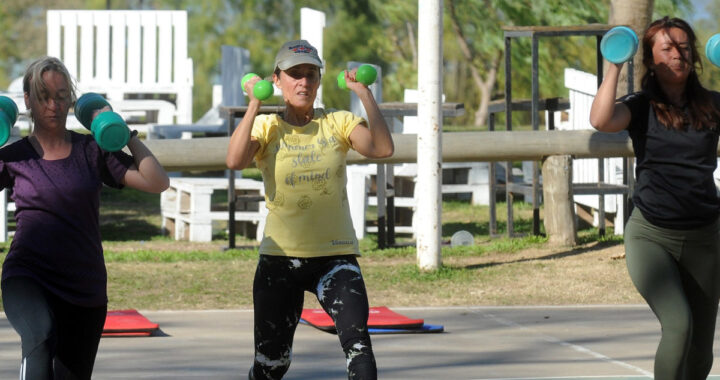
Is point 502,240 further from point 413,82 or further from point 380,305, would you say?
point 413,82

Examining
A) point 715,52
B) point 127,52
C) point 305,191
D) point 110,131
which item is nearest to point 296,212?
point 305,191

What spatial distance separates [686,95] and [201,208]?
8.81 metres

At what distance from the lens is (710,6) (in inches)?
2827

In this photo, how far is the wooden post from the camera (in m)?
12.0

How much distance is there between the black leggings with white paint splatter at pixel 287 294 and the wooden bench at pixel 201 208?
300 inches

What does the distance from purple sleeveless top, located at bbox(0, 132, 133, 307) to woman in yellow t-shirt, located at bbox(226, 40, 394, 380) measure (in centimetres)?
85

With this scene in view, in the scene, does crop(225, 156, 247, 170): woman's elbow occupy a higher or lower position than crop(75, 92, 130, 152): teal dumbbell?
lower

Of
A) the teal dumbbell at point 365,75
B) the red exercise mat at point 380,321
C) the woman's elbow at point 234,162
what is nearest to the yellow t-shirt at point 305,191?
the woman's elbow at point 234,162

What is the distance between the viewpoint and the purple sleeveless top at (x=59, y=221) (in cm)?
485

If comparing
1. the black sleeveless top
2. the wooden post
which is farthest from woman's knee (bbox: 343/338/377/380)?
the wooden post

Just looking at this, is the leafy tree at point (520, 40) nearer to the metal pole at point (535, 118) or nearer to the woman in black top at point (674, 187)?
the metal pole at point (535, 118)

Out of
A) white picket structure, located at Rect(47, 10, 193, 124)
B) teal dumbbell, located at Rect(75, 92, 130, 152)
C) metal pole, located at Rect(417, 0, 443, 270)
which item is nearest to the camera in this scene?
teal dumbbell, located at Rect(75, 92, 130, 152)

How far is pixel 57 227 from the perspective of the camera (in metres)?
4.86

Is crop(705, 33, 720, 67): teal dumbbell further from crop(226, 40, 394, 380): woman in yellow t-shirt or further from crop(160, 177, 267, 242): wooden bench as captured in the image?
crop(160, 177, 267, 242): wooden bench
